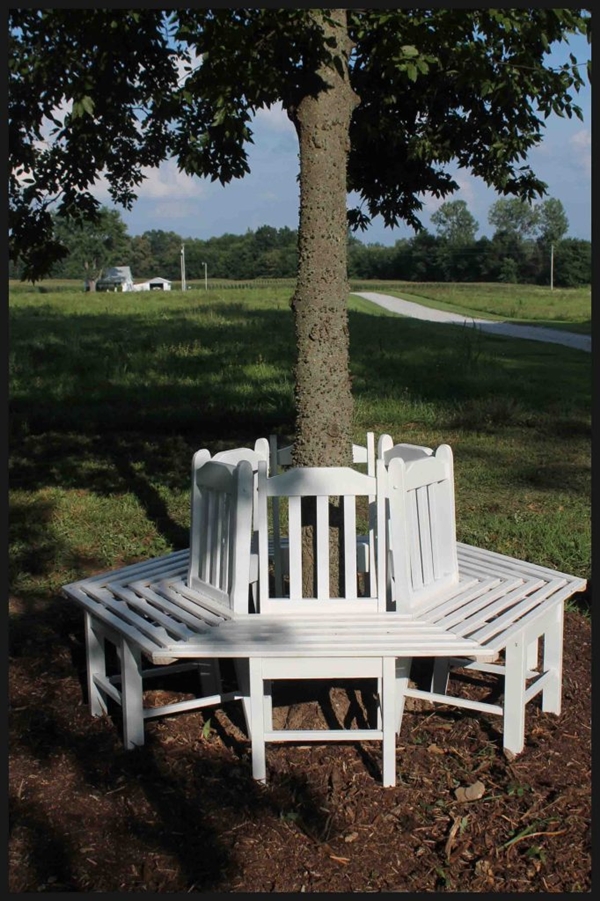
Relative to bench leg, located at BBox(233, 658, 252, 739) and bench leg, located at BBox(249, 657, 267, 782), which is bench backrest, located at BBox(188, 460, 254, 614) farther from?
bench leg, located at BBox(249, 657, 267, 782)

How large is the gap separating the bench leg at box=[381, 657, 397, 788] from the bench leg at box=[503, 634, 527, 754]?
45cm

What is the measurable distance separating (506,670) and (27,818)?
1749 millimetres

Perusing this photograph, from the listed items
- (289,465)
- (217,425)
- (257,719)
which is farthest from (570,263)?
(257,719)

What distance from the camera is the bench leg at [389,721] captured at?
317 centimetres

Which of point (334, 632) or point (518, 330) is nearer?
point (334, 632)

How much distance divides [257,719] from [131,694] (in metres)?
0.56

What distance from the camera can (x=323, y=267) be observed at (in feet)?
12.3

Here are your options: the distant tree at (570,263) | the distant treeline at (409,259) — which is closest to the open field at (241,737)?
the distant treeline at (409,259)

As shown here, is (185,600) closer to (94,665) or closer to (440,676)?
Answer: (94,665)

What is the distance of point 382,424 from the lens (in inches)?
426

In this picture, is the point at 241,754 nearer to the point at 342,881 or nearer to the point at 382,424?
the point at 342,881

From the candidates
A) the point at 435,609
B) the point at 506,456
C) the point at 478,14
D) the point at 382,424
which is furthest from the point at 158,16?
the point at 382,424

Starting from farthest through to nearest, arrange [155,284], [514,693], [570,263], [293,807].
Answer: [155,284] < [570,263] < [514,693] < [293,807]

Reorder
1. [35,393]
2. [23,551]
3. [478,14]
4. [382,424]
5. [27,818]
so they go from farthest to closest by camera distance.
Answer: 1. [35,393]
2. [382,424]
3. [23,551]
4. [478,14]
5. [27,818]
